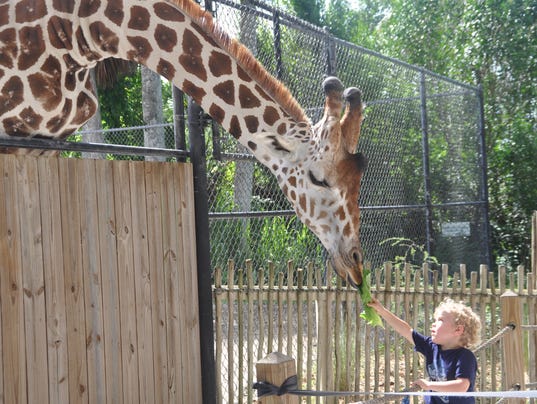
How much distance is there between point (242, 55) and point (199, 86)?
13.5 inches

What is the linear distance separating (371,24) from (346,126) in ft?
89.0

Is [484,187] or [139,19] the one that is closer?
[139,19]

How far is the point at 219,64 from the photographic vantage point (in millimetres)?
4910

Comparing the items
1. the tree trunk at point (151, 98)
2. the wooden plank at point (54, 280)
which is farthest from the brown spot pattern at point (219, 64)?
the tree trunk at point (151, 98)

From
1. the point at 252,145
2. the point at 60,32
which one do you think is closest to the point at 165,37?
the point at 60,32

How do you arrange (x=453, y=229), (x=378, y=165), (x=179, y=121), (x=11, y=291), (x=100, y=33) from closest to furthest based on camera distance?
(x=11, y=291) < (x=100, y=33) < (x=179, y=121) < (x=378, y=165) < (x=453, y=229)

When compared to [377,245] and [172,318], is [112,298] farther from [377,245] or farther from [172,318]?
[377,245]

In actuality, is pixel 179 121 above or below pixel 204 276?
above

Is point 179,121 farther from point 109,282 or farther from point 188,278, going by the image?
point 109,282

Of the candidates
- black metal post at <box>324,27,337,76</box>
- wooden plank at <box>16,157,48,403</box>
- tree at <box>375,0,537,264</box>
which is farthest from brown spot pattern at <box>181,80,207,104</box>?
tree at <box>375,0,537,264</box>

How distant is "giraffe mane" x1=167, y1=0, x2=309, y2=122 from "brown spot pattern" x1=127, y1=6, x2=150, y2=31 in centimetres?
18

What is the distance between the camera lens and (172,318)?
15.2 ft

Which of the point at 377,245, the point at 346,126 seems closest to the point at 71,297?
the point at 346,126

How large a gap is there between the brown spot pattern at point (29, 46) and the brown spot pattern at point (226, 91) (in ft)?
3.60
